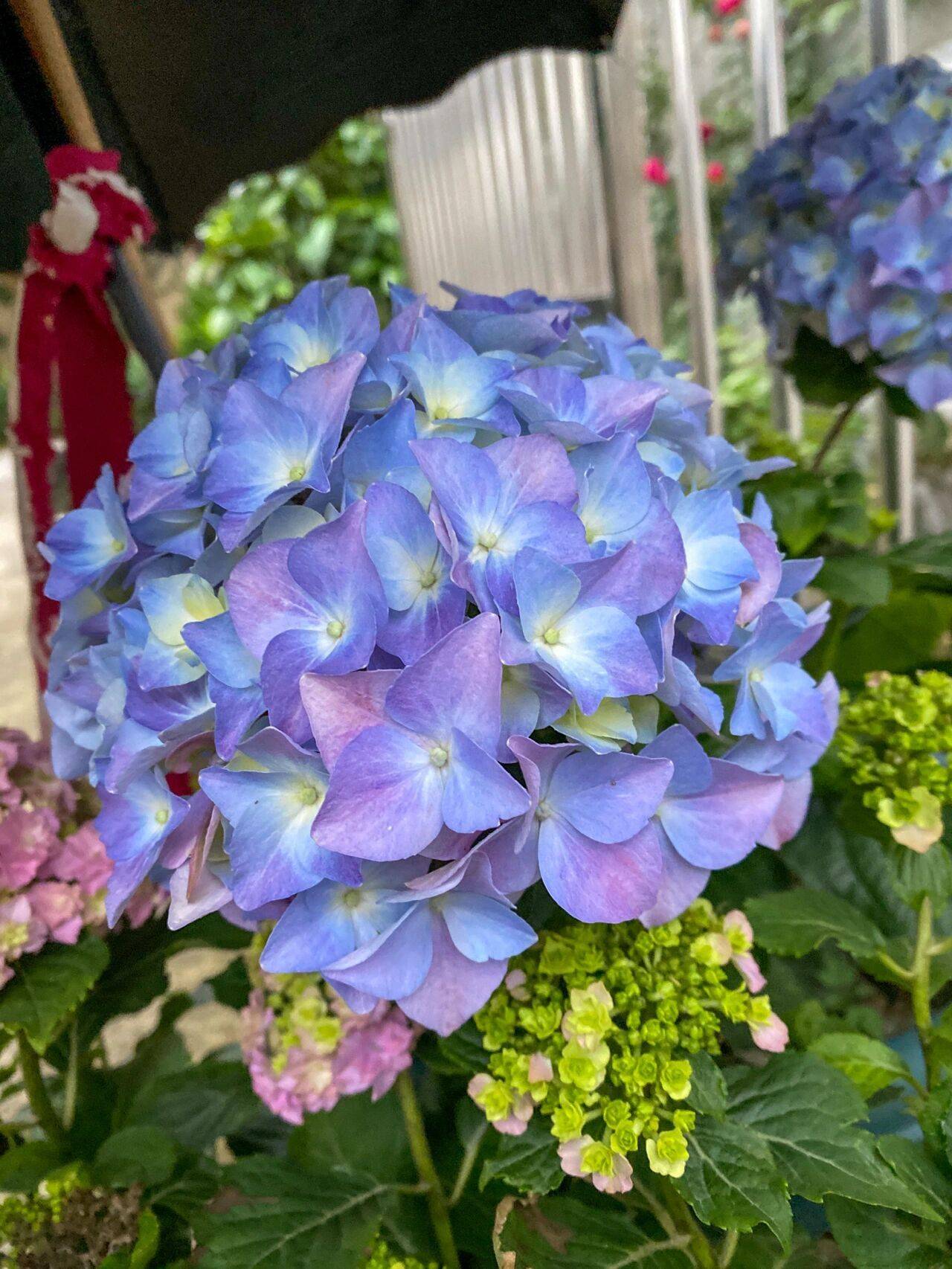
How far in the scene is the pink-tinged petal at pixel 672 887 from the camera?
1.29ft

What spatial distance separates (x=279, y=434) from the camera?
0.38 metres

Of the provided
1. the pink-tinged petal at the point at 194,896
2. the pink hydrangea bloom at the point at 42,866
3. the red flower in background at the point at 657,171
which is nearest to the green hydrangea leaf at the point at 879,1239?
the pink-tinged petal at the point at 194,896

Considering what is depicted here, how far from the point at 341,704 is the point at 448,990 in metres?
0.13

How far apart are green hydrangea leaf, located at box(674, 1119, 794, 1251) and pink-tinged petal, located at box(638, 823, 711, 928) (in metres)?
0.11

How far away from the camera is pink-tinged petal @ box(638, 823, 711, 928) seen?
1.29ft

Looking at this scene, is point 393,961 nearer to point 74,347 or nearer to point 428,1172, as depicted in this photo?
point 428,1172

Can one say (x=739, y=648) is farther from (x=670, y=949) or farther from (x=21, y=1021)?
(x=21, y=1021)

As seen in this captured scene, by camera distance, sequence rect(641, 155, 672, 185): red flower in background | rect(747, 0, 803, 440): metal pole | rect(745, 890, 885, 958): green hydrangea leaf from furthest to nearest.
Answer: rect(641, 155, 672, 185): red flower in background
rect(747, 0, 803, 440): metal pole
rect(745, 890, 885, 958): green hydrangea leaf

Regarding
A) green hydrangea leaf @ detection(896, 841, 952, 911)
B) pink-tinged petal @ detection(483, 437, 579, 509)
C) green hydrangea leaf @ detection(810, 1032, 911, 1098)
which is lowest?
green hydrangea leaf @ detection(810, 1032, 911, 1098)

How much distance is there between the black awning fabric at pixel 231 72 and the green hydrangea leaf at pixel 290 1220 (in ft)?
1.88

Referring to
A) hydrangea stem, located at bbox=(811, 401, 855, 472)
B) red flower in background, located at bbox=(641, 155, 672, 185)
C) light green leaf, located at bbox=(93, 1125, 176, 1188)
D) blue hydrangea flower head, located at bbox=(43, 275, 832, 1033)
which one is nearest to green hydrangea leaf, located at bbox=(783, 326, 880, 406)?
hydrangea stem, located at bbox=(811, 401, 855, 472)

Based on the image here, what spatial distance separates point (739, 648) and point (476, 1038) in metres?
0.25

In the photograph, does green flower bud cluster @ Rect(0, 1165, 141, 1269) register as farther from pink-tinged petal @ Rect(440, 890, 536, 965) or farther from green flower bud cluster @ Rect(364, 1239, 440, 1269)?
pink-tinged petal @ Rect(440, 890, 536, 965)

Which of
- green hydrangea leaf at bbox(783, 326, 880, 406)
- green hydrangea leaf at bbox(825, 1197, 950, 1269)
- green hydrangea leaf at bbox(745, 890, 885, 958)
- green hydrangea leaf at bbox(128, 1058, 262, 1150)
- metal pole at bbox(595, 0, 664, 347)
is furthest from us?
metal pole at bbox(595, 0, 664, 347)
